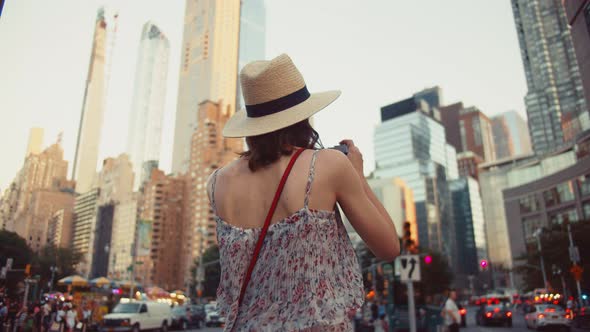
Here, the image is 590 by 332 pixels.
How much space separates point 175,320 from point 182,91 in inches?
6155

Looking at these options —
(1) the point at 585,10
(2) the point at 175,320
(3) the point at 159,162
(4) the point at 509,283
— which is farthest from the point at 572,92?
(3) the point at 159,162

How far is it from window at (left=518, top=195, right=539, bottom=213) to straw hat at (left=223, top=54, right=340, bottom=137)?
86.4 meters

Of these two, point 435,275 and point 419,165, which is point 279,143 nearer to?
point 435,275

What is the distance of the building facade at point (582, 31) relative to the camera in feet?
66.9

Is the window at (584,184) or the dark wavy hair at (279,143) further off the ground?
the window at (584,184)

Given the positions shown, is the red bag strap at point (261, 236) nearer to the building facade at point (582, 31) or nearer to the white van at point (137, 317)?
the white van at point (137, 317)

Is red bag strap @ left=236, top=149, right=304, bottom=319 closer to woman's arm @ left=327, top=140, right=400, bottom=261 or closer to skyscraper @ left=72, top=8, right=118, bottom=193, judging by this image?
woman's arm @ left=327, top=140, right=400, bottom=261

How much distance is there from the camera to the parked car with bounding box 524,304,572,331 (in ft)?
71.4

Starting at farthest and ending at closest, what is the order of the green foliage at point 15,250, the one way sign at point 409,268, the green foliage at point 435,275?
the green foliage at point 435,275 < the green foliage at point 15,250 < the one way sign at point 409,268

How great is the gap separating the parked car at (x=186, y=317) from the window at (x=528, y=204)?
66.7m

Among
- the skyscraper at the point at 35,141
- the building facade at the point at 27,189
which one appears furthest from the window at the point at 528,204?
the skyscraper at the point at 35,141

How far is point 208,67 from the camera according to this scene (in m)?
163

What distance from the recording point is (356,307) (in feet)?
4.86

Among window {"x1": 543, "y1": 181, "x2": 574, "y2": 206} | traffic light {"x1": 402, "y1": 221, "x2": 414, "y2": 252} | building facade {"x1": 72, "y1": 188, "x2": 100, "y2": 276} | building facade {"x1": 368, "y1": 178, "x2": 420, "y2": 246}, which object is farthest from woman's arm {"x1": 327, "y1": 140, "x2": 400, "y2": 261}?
building facade {"x1": 72, "y1": 188, "x2": 100, "y2": 276}
